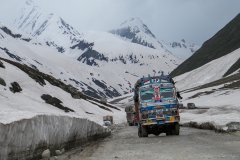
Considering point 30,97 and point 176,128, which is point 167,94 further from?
point 30,97

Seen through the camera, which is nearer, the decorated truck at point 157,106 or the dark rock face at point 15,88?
the decorated truck at point 157,106

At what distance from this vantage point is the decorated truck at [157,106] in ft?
67.6

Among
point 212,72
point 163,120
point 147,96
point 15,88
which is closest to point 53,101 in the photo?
point 15,88

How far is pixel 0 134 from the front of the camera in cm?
862

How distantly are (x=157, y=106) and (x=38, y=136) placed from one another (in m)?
10.9

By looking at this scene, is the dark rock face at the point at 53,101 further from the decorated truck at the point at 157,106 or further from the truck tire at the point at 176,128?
the truck tire at the point at 176,128

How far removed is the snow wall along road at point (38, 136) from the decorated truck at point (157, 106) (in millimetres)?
5211

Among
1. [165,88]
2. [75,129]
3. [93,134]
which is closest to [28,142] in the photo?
[75,129]

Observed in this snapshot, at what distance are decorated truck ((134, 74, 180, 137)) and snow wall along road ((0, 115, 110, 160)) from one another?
521cm

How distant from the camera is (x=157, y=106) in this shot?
20.7 m

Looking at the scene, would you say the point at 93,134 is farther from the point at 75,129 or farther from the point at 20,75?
the point at 20,75

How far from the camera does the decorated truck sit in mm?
20609

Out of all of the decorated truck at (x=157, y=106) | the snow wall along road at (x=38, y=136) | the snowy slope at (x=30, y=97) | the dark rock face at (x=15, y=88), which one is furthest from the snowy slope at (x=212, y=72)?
the snow wall along road at (x=38, y=136)

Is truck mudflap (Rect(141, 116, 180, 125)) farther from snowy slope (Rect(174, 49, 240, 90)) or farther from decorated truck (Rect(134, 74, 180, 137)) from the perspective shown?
snowy slope (Rect(174, 49, 240, 90))
